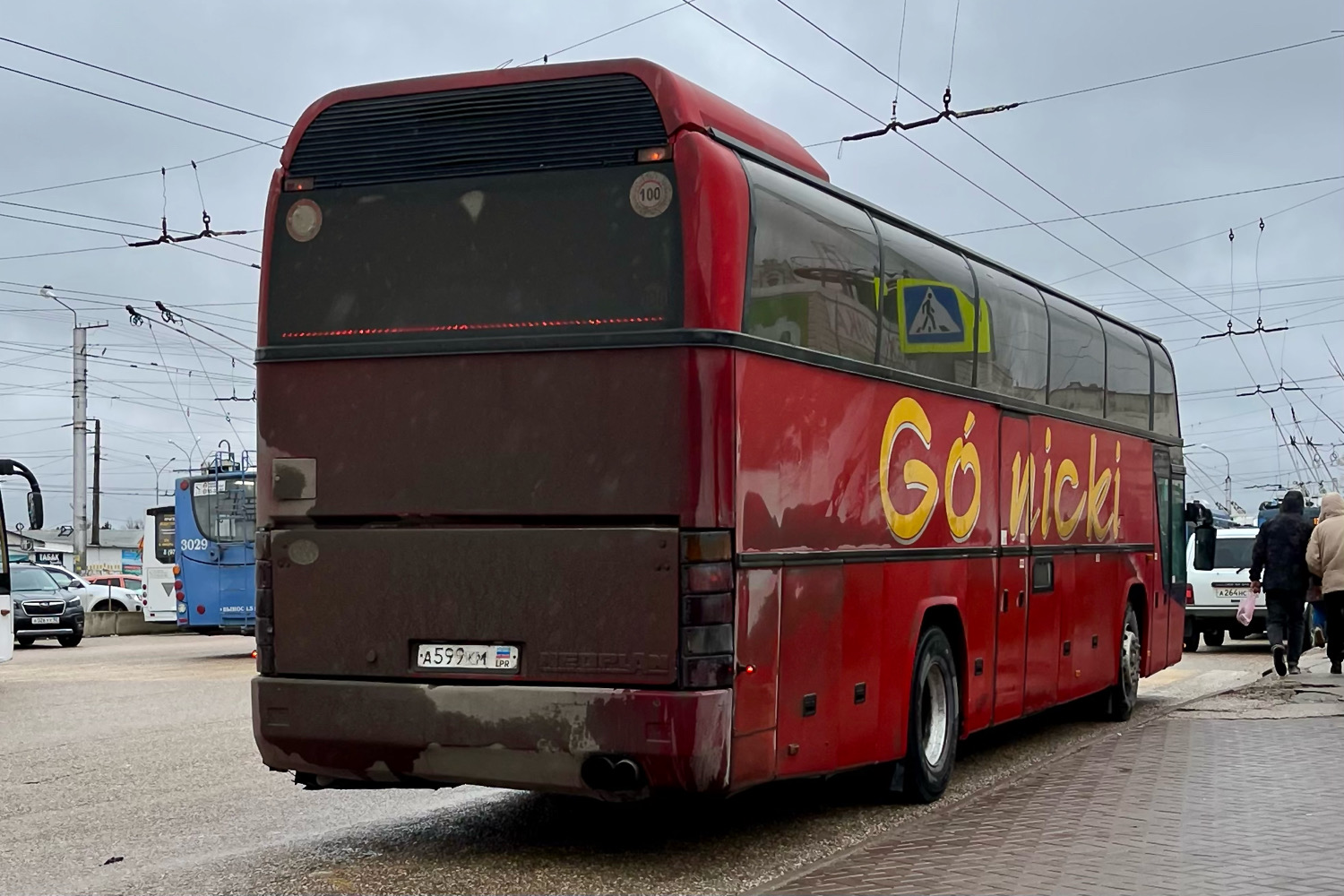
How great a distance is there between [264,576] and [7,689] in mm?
Answer: 14268

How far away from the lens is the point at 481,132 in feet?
26.3

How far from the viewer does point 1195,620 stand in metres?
25.8

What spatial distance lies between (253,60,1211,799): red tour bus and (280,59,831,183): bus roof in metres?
0.02

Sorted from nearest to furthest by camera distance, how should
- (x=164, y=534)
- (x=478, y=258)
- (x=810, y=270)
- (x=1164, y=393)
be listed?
(x=478, y=258) < (x=810, y=270) < (x=1164, y=393) < (x=164, y=534)

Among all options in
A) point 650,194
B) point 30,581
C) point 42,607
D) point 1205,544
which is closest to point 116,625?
point 30,581

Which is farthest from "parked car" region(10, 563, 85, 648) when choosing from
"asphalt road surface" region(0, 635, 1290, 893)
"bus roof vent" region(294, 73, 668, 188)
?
"bus roof vent" region(294, 73, 668, 188)

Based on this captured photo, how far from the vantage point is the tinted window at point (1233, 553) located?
2612 cm

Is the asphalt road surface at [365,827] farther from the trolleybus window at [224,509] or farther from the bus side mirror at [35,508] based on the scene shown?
the trolleybus window at [224,509]

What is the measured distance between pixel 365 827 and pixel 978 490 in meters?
4.38

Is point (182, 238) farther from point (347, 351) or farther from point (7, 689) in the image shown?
point (347, 351)

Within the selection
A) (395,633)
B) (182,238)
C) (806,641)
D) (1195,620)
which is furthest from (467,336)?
(182,238)

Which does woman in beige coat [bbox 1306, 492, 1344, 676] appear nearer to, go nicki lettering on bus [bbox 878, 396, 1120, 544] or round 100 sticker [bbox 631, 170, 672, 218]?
go nicki lettering on bus [bbox 878, 396, 1120, 544]

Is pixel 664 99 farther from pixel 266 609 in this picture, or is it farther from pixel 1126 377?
pixel 1126 377

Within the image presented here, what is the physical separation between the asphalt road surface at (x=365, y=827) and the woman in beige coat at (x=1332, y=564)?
4.69 m
